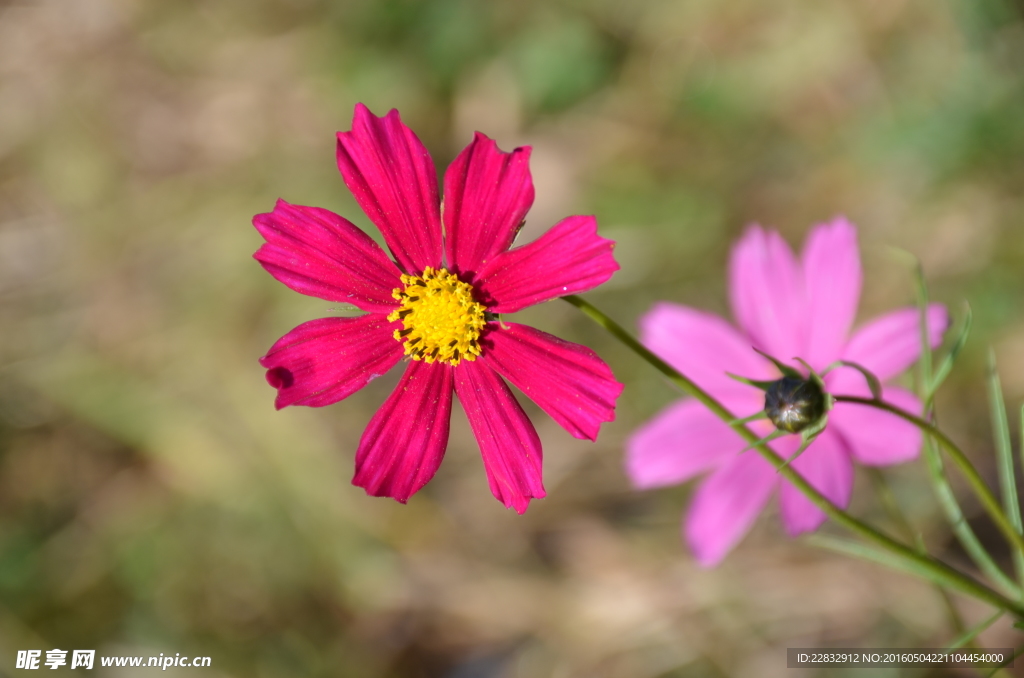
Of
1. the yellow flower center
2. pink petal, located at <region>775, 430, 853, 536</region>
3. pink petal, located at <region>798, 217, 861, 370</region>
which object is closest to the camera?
the yellow flower center

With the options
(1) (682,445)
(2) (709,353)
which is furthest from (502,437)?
(2) (709,353)

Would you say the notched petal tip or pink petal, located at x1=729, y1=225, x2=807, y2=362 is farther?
pink petal, located at x1=729, y1=225, x2=807, y2=362

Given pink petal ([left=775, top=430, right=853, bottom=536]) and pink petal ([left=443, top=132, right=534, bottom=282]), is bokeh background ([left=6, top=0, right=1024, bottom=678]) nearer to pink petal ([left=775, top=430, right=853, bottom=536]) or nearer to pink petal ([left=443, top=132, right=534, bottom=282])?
pink petal ([left=775, top=430, right=853, bottom=536])

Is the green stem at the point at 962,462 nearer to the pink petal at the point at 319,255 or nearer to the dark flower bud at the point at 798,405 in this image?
the dark flower bud at the point at 798,405

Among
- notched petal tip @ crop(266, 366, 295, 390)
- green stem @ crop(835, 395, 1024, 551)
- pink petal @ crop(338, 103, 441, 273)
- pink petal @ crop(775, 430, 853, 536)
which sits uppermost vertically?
pink petal @ crop(338, 103, 441, 273)

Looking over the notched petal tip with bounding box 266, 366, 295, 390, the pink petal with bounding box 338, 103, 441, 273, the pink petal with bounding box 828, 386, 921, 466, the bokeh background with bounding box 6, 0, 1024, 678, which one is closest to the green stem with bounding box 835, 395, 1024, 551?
the pink petal with bounding box 828, 386, 921, 466

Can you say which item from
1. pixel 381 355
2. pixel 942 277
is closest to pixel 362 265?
pixel 381 355

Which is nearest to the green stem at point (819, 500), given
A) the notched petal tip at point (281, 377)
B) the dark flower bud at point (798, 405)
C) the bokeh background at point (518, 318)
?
the dark flower bud at point (798, 405)
